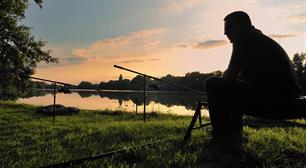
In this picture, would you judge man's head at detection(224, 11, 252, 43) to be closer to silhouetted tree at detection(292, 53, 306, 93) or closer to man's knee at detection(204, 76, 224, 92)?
man's knee at detection(204, 76, 224, 92)

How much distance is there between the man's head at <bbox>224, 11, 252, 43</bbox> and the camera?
4.45 metres

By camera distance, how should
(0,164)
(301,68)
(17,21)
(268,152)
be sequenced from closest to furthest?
(0,164), (268,152), (17,21), (301,68)

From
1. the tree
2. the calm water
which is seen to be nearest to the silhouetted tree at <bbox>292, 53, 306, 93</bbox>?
the calm water

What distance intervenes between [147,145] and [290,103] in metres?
2.43

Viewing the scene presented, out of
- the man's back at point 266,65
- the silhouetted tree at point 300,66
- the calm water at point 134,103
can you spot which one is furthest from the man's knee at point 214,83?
the silhouetted tree at point 300,66

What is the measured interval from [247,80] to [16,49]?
17.2m

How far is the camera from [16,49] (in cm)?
1853

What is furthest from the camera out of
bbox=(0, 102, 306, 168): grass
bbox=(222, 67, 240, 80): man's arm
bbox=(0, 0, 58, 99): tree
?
bbox=(0, 0, 58, 99): tree

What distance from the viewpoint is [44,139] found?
23.0 feet

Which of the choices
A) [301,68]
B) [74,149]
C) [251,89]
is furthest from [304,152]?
[301,68]

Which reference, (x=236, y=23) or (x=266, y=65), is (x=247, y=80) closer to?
(x=266, y=65)

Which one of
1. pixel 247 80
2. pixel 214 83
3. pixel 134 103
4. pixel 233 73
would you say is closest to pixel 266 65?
pixel 247 80

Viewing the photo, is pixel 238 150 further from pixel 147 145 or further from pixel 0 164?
pixel 0 164

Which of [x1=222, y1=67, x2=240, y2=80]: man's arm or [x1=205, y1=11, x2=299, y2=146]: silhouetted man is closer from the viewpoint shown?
[x1=205, y1=11, x2=299, y2=146]: silhouetted man
